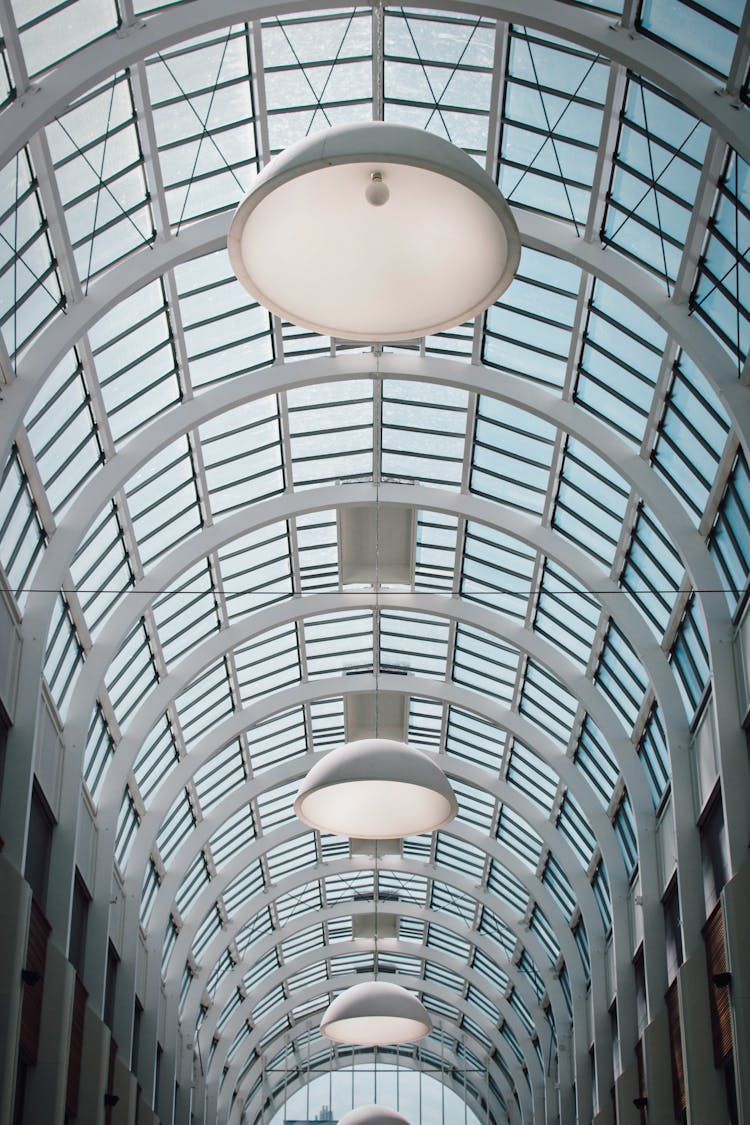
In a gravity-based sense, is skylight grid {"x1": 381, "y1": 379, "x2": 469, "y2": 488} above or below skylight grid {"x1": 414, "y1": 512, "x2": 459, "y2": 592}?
above

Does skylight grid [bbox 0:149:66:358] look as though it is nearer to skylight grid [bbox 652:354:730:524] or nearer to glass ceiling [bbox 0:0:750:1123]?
glass ceiling [bbox 0:0:750:1123]

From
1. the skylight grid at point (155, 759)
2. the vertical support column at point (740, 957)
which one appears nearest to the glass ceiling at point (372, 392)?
the skylight grid at point (155, 759)

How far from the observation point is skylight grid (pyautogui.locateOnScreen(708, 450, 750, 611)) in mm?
28547

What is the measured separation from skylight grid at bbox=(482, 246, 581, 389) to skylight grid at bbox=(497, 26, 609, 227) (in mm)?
1846

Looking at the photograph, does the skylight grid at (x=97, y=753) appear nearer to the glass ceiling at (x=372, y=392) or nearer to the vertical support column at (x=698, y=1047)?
the glass ceiling at (x=372, y=392)

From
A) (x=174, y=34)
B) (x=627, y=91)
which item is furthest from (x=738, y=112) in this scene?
(x=174, y=34)

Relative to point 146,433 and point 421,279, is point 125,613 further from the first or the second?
point 421,279

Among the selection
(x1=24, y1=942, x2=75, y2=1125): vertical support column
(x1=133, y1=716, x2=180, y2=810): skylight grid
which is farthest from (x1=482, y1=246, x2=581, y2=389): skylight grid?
(x1=24, y1=942, x2=75, y2=1125): vertical support column

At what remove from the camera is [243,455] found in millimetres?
40375

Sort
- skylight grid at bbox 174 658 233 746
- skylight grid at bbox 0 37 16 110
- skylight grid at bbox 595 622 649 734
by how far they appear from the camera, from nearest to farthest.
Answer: skylight grid at bbox 0 37 16 110 → skylight grid at bbox 595 622 649 734 → skylight grid at bbox 174 658 233 746

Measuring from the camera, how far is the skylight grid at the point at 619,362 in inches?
1252

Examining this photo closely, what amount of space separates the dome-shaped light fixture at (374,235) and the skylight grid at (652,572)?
17447 millimetres

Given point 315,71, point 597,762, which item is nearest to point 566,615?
point 597,762

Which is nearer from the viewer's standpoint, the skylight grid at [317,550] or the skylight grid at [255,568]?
the skylight grid at [255,568]
